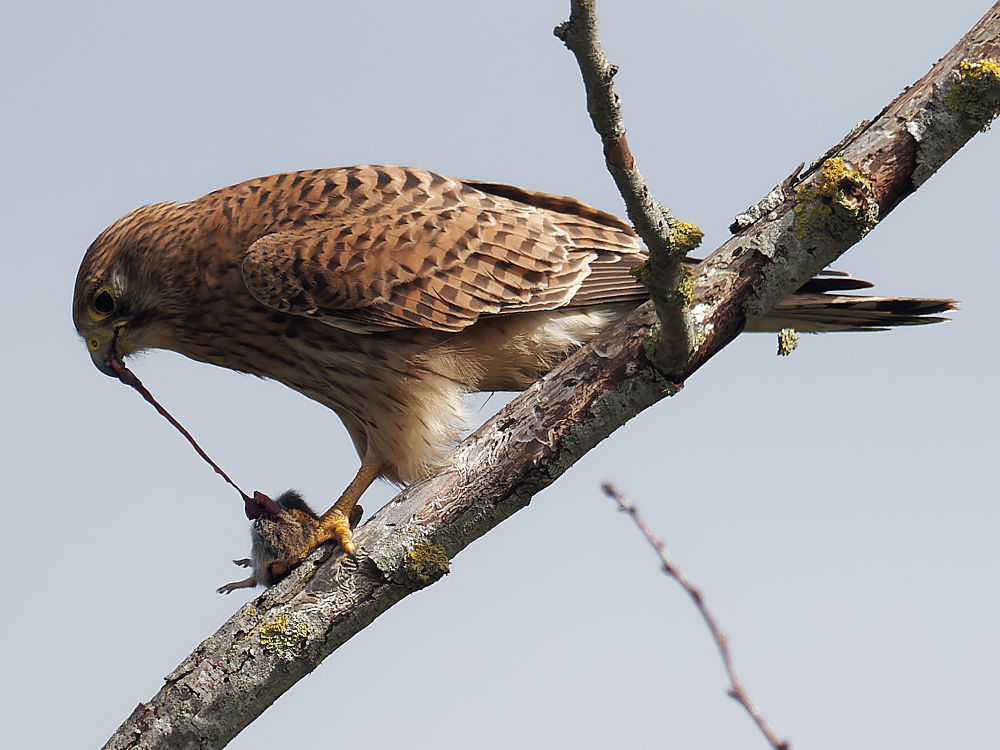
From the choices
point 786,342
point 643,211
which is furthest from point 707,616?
point 786,342

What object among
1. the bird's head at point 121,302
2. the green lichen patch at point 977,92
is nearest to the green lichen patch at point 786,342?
the green lichen patch at point 977,92

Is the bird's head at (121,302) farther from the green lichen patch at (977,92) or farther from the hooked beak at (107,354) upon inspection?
the green lichen patch at (977,92)

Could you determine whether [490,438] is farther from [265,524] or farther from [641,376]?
[265,524]

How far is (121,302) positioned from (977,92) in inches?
139

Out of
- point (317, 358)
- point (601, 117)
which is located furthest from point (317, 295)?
point (601, 117)

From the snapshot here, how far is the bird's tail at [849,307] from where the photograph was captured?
4145mm

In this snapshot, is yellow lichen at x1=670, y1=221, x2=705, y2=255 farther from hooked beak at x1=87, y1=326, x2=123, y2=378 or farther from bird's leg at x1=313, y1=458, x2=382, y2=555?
hooked beak at x1=87, y1=326, x2=123, y2=378

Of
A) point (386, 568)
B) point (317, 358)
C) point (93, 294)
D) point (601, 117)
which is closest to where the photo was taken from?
point (601, 117)

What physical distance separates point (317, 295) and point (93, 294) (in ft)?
3.94

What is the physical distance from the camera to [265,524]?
4.26 m

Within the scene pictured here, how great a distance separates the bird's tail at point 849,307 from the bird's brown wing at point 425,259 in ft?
2.11

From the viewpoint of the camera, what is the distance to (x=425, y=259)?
4.66 metres

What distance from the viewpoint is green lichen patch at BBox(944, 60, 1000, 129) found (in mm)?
3256

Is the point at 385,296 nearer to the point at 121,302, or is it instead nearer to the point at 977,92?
the point at 121,302
